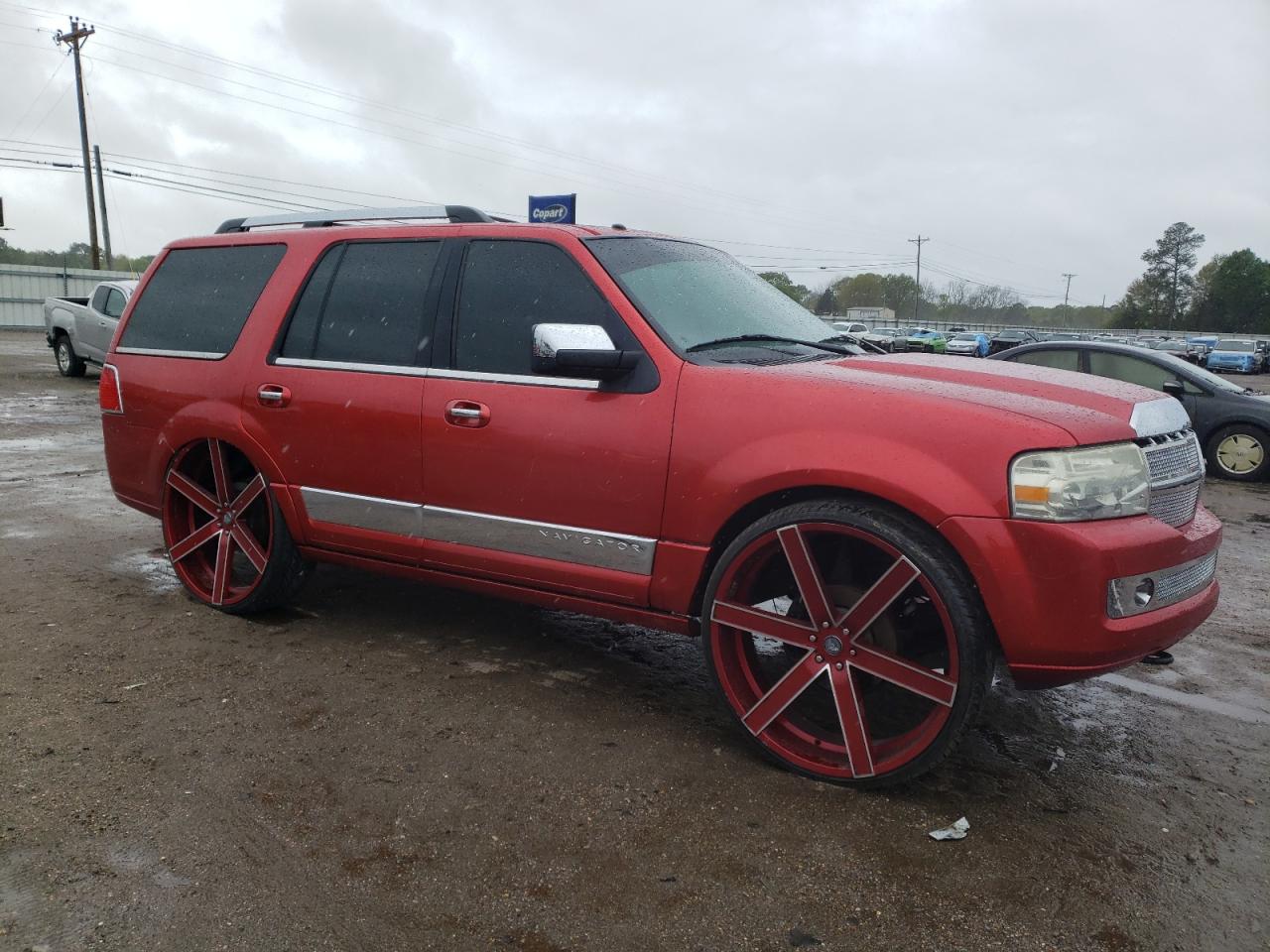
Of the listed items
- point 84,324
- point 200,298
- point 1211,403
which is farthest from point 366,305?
point 84,324

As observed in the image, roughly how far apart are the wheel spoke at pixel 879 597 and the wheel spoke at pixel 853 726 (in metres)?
0.14

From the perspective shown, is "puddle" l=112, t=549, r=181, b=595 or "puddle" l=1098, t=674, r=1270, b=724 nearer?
"puddle" l=1098, t=674, r=1270, b=724

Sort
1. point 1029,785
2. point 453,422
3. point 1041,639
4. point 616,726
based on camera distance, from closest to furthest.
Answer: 1. point 1041,639
2. point 1029,785
3. point 616,726
4. point 453,422

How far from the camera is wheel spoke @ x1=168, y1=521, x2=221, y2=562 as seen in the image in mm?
4418

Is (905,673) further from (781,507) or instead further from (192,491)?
(192,491)

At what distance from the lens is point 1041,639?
103 inches

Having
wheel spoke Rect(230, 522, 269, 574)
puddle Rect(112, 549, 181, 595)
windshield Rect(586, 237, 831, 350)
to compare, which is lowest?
puddle Rect(112, 549, 181, 595)

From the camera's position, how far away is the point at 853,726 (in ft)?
9.36

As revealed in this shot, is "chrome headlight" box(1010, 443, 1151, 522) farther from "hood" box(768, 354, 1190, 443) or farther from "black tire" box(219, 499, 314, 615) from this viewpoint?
"black tire" box(219, 499, 314, 615)

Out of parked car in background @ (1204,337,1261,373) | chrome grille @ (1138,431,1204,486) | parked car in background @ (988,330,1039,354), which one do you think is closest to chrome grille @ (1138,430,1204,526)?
chrome grille @ (1138,431,1204,486)

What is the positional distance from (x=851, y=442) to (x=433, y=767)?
1.67m

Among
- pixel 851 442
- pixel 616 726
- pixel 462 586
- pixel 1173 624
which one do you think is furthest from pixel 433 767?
pixel 1173 624

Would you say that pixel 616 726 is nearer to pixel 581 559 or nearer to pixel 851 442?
pixel 581 559

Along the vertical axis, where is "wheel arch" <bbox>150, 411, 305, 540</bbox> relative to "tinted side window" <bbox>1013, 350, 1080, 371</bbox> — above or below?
below
